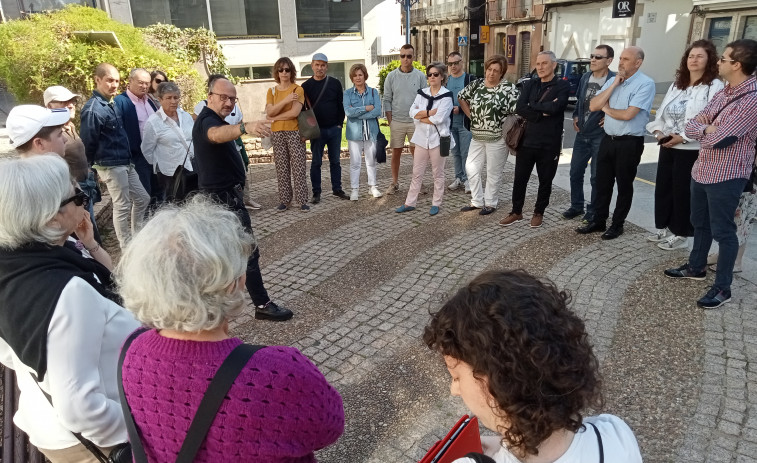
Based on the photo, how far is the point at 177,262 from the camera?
4.33 ft

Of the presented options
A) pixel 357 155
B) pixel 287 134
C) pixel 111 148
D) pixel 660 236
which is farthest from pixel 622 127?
pixel 111 148

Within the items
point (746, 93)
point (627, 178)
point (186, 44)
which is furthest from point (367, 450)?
point (186, 44)

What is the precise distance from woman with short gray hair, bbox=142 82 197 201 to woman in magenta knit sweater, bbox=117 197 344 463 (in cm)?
433

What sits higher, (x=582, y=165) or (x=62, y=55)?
(x=62, y=55)

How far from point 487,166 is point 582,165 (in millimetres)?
1150

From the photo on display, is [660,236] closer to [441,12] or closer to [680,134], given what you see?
[680,134]

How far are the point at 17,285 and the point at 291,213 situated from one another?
553cm

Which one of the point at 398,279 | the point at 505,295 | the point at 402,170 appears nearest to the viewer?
the point at 505,295

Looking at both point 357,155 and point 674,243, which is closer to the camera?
point 674,243

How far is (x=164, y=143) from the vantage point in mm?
5539

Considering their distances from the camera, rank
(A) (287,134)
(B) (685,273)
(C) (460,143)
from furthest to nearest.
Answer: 1. (C) (460,143)
2. (A) (287,134)
3. (B) (685,273)

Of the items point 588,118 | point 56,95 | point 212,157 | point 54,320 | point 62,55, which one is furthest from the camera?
point 62,55

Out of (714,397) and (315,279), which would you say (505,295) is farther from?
(315,279)

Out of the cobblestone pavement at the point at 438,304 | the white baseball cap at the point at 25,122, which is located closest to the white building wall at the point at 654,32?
the cobblestone pavement at the point at 438,304
